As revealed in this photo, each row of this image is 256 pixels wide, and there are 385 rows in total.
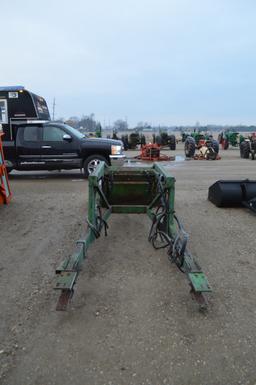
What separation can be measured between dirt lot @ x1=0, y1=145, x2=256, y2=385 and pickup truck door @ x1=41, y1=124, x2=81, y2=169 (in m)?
5.17

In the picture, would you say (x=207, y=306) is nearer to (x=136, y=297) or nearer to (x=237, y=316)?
(x=237, y=316)

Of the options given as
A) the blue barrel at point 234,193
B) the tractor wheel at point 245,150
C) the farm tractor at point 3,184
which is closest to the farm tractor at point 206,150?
the tractor wheel at point 245,150

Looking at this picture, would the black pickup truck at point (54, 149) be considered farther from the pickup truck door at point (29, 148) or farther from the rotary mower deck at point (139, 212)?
the rotary mower deck at point (139, 212)

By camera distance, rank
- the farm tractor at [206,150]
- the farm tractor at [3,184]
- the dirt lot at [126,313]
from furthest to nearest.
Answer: the farm tractor at [206,150] < the farm tractor at [3,184] < the dirt lot at [126,313]

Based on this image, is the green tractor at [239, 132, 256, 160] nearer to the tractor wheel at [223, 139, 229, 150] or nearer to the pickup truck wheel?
the tractor wheel at [223, 139, 229, 150]

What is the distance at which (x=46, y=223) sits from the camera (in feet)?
20.7

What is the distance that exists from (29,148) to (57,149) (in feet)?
2.79

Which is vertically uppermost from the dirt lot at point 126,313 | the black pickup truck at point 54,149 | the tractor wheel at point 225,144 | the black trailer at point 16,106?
the black trailer at point 16,106

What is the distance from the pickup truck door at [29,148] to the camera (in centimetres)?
1126

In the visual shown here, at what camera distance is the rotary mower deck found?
336 cm

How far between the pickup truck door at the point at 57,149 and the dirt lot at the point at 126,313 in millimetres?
5165

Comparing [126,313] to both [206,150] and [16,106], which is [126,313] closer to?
[16,106]

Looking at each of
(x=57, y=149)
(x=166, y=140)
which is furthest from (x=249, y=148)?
(x=57, y=149)

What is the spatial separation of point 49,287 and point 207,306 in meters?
1.64
